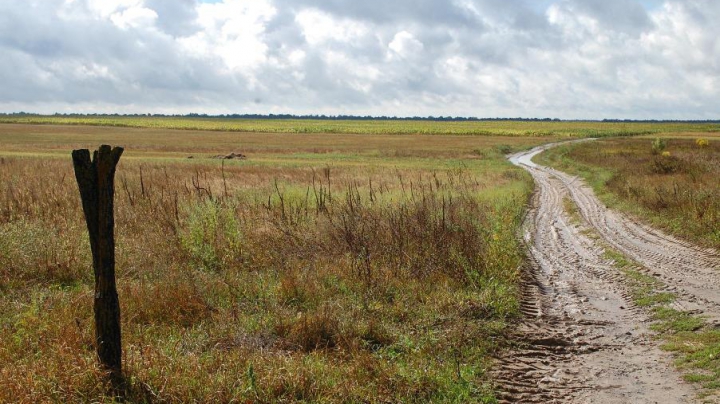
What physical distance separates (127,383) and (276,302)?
326 centimetres

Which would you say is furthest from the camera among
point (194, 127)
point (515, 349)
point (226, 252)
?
point (194, 127)

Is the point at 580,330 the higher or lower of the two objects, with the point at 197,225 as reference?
lower

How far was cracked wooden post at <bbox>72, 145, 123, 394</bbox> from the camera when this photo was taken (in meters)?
5.29

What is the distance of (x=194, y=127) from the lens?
14550cm

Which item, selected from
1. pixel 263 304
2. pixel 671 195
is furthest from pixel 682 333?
pixel 671 195

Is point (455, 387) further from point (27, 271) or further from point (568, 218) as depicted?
point (568, 218)

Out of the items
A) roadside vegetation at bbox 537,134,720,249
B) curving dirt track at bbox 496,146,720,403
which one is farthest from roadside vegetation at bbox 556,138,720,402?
curving dirt track at bbox 496,146,720,403

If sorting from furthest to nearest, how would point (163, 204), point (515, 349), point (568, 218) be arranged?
1. point (568, 218)
2. point (163, 204)
3. point (515, 349)

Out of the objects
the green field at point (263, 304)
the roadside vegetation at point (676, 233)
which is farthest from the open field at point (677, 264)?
the green field at point (263, 304)

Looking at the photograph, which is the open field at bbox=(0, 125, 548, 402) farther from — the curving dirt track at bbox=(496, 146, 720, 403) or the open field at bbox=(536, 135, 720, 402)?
the open field at bbox=(536, 135, 720, 402)

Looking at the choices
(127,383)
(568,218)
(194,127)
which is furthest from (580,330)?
(194,127)

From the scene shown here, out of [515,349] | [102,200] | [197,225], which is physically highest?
[102,200]

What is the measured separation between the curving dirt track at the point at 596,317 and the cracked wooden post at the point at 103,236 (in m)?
3.88

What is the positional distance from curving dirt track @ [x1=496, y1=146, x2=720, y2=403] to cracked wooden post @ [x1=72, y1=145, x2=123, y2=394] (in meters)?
3.88
